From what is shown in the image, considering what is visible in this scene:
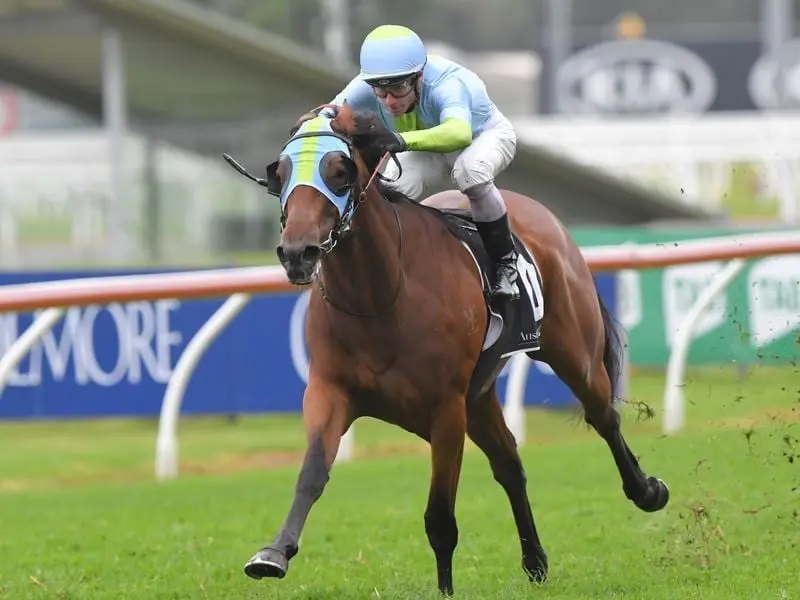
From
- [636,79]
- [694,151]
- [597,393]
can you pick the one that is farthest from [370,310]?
[636,79]

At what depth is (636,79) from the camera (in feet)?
88.6

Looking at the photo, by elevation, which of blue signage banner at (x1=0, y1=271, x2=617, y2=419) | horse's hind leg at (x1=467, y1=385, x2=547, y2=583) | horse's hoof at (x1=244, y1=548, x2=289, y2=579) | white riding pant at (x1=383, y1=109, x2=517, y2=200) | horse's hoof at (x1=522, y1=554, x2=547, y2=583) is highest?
white riding pant at (x1=383, y1=109, x2=517, y2=200)

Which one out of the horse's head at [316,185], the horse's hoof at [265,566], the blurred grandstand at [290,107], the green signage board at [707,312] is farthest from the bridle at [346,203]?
the green signage board at [707,312]

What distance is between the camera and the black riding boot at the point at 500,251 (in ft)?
17.3

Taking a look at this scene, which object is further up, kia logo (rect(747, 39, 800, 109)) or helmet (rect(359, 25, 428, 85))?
helmet (rect(359, 25, 428, 85))

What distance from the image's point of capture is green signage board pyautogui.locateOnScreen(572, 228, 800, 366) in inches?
487

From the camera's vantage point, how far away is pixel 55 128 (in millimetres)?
27719

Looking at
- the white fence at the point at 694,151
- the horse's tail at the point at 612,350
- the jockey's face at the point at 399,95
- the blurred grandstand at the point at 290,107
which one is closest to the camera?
the jockey's face at the point at 399,95

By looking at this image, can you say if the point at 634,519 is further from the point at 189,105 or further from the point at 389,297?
the point at 189,105

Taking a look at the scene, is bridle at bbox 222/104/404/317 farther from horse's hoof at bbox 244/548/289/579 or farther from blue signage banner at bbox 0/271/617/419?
blue signage banner at bbox 0/271/617/419

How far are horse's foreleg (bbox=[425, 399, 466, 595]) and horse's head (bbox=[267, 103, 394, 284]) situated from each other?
2.36ft

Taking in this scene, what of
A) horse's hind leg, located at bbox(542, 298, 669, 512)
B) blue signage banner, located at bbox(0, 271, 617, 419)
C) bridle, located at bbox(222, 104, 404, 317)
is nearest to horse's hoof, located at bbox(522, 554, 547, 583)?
horse's hind leg, located at bbox(542, 298, 669, 512)

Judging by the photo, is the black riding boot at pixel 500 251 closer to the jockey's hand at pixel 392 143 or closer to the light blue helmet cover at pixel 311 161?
the jockey's hand at pixel 392 143

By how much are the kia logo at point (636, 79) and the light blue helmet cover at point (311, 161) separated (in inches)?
855
